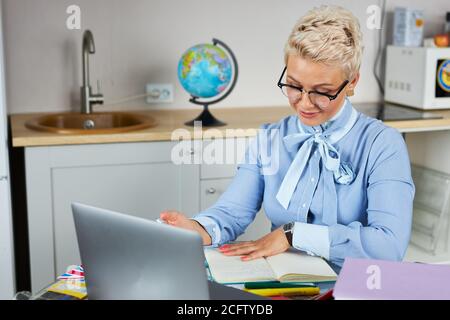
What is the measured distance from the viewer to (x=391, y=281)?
1.00 metres

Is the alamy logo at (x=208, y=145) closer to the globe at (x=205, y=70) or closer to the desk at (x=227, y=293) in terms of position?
the globe at (x=205, y=70)

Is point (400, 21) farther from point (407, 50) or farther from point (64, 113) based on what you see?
point (64, 113)

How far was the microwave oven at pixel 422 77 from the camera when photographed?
9.45 ft

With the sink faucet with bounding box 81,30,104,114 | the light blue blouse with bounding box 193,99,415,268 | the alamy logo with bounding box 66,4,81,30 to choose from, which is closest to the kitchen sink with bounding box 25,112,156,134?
the sink faucet with bounding box 81,30,104,114

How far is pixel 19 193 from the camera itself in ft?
9.14

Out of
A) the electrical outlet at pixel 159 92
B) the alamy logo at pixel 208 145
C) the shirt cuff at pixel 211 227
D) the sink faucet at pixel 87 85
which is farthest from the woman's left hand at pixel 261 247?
the electrical outlet at pixel 159 92

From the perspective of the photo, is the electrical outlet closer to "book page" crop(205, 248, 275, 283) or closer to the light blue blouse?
the light blue blouse

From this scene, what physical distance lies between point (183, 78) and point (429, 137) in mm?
1237

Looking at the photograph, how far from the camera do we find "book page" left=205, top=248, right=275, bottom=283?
1328 mm

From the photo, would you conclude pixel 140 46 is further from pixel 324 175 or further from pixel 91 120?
pixel 324 175

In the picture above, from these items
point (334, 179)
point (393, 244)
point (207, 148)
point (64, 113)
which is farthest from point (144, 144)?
point (393, 244)

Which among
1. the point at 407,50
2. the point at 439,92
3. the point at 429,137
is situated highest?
the point at 407,50

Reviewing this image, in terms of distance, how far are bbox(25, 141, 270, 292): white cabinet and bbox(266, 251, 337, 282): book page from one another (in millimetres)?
1073
